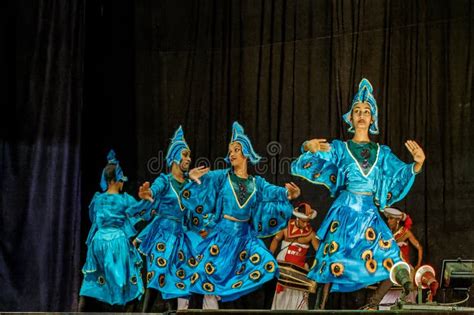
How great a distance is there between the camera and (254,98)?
7410 mm

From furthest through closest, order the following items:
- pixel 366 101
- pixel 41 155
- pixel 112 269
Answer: pixel 41 155 < pixel 112 269 < pixel 366 101

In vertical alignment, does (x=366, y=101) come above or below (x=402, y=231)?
above

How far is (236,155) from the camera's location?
24.1ft

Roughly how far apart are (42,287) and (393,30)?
4.24m

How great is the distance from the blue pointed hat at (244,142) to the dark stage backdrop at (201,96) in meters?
0.07

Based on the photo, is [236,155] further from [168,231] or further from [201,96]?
[168,231]

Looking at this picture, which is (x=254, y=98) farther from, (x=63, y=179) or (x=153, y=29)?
(x=63, y=179)

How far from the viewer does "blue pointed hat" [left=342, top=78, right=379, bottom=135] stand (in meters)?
7.07

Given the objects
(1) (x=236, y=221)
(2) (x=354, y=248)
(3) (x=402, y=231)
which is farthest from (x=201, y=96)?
(3) (x=402, y=231)

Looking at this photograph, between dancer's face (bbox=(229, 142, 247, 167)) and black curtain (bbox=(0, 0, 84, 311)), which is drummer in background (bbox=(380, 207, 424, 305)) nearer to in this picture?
dancer's face (bbox=(229, 142, 247, 167))

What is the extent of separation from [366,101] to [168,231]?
2.26 meters

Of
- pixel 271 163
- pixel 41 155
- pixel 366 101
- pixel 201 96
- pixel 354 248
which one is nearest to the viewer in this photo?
pixel 354 248

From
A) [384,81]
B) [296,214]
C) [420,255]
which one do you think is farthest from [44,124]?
[420,255]

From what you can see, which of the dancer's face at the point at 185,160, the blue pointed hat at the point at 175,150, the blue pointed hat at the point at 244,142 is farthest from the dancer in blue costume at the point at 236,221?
the blue pointed hat at the point at 175,150
